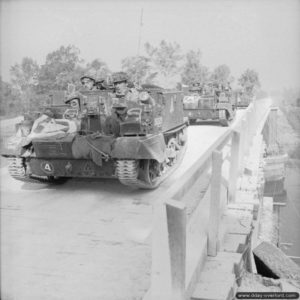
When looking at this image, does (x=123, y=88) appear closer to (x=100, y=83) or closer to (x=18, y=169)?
(x=100, y=83)

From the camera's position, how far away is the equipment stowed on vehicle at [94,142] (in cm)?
763

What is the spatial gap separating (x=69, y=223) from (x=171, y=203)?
3.86 metres

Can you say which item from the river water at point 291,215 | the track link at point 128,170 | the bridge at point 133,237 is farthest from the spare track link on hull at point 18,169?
the river water at point 291,215

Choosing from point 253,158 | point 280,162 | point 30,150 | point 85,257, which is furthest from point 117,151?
point 280,162

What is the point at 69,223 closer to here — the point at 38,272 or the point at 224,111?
the point at 38,272

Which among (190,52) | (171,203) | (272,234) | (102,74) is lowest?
(272,234)

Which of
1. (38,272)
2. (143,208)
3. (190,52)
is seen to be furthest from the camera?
(190,52)

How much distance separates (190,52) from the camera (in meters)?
23.4

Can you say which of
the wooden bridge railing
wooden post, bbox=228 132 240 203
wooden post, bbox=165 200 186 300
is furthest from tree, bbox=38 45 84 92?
wooden post, bbox=165 200 186 300

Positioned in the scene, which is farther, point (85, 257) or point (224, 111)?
point (224, 111)

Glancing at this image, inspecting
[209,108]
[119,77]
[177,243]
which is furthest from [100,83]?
[209,108]

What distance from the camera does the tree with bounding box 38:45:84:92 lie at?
29.2 feet

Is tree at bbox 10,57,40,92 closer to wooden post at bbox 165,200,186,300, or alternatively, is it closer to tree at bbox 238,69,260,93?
wooden post at bbox 165,200,186,300

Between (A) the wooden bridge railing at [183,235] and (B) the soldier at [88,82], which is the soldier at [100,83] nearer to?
(B) the soldier at [88,82]
